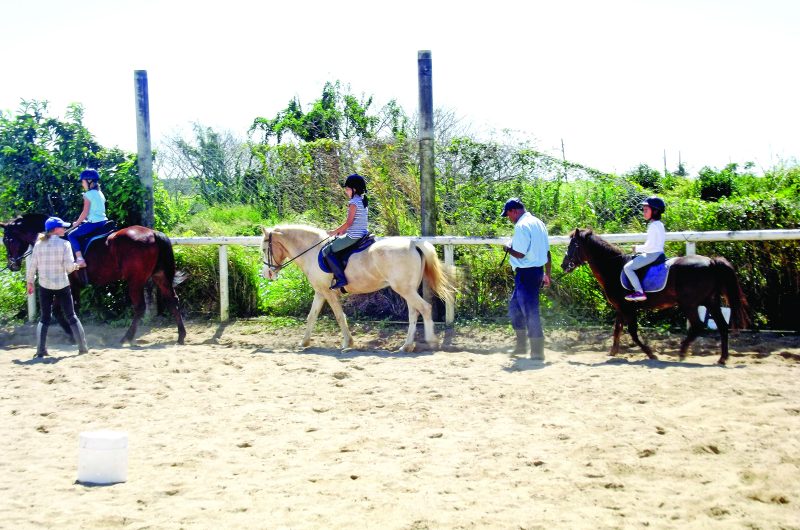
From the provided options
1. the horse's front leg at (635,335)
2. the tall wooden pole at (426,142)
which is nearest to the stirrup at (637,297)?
the horse's front leg at (635,335)

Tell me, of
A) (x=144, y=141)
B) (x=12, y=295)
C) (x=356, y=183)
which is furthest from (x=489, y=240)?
(x=12, y=295)

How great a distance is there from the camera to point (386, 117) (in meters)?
20.2

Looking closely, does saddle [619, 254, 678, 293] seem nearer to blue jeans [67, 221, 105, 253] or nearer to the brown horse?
the brown horse

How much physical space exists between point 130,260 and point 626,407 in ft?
25.8

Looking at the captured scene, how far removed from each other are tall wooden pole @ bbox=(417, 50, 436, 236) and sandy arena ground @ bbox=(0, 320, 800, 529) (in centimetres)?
255

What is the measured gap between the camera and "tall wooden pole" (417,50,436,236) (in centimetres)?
1204

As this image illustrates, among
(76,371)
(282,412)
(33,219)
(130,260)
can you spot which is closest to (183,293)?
(130,260)

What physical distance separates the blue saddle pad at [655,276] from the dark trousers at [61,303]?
7.34 meters

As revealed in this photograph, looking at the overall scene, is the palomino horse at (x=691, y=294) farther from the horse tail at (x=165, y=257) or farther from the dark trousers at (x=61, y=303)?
the dark trousers at (x=61, y=303)

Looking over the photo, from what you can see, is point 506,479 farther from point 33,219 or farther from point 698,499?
point 33,219

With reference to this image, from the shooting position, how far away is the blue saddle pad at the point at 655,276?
943 cm

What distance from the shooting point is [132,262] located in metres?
11.9

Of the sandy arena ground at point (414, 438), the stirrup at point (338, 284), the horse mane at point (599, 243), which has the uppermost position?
the horse mane at point (599, 243)

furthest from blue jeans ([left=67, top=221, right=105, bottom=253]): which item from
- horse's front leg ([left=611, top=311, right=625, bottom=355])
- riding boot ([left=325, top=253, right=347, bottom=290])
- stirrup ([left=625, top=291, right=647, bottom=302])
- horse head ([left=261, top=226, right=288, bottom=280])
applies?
stirrup ([left=625, top=291, right=647, bottom=302])
